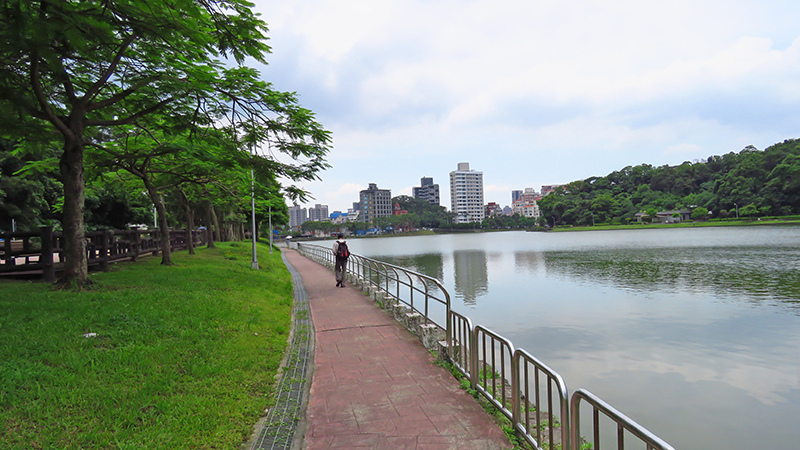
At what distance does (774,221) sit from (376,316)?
85.8 m

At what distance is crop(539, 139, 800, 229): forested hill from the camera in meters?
72.4

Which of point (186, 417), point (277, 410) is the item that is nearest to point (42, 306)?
point (186, 417)

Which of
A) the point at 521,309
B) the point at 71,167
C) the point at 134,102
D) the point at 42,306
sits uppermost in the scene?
the point at 134,102

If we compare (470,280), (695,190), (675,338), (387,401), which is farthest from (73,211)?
(695,190)

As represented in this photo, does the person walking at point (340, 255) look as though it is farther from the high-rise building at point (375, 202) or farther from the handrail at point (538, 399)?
the high-rise building at point (375, 202)

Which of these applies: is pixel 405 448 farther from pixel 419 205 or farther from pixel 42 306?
pixel 419 205

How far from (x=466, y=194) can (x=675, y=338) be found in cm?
16758

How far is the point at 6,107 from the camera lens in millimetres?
7391

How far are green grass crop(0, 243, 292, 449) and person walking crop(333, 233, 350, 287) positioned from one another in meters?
4.68

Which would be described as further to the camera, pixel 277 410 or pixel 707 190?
pixel 707 190

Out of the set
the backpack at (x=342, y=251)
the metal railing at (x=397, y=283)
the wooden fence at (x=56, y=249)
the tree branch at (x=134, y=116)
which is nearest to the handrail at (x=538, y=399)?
the metal railing at (x=397, y=283)

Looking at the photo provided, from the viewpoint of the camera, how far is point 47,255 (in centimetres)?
948

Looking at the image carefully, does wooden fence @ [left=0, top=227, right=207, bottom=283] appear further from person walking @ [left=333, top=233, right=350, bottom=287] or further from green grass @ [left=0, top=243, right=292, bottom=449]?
person walking @ [left=333, top=233, right=350, bottom=287]

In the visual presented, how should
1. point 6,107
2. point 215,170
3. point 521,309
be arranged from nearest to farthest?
point 6,107, point 215,170, point 521,309
